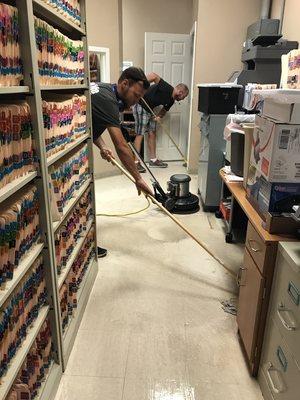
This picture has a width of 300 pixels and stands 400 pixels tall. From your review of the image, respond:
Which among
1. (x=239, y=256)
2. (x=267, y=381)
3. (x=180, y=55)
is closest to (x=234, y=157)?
(x=239, y=256)

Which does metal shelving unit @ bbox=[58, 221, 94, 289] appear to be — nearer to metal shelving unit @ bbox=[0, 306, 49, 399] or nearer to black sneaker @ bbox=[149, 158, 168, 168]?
metal shelving unit @ bbox=[0, 306, 49, 399]

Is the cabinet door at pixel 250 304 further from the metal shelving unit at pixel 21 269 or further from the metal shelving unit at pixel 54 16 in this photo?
the metal shelving unit at pixel 54 16

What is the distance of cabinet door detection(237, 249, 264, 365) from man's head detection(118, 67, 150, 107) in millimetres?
1426

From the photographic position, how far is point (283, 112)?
138 centimetres

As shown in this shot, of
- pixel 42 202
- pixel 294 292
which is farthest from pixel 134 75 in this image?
pixel 294 292

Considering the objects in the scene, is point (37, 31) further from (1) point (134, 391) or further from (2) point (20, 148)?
(1) point (134, 391)

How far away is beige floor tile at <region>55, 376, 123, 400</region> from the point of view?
4.95 ft

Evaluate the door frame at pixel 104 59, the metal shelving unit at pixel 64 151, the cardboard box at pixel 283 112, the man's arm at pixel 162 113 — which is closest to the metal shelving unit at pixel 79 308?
the metal shelving unit at pixel 64 151

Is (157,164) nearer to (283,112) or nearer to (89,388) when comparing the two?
(283,112)

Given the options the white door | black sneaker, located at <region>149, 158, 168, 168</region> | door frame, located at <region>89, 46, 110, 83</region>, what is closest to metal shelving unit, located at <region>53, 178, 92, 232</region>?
door frame, located at <region>89, 46, 110, 83</region>

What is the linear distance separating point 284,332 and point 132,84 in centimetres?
187

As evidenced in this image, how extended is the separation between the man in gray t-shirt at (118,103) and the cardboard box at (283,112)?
1083 mm

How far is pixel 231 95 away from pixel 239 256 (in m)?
1.62

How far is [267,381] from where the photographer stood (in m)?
1.46
